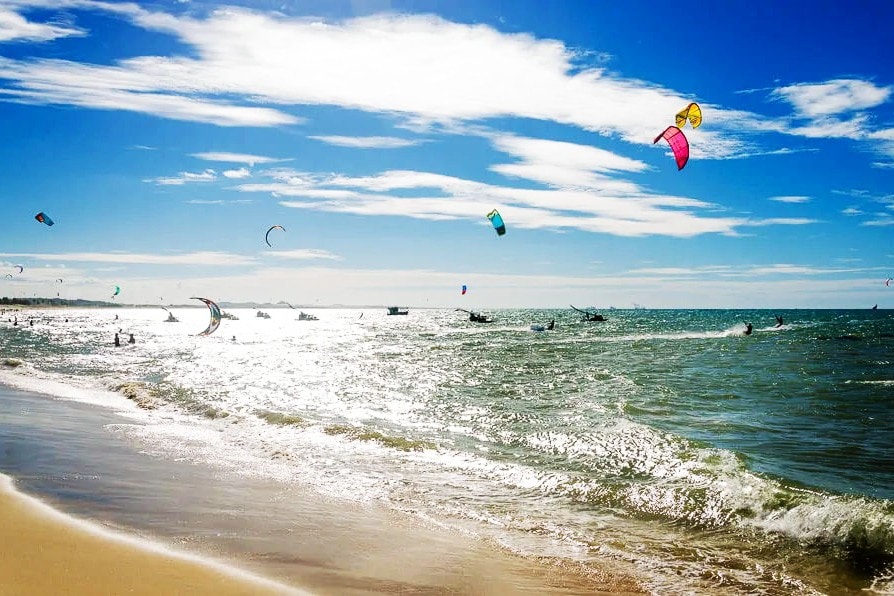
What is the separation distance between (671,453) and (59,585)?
476 inches

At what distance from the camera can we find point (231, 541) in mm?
7902

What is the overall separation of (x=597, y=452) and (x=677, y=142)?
9.78m

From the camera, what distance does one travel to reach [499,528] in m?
9.39

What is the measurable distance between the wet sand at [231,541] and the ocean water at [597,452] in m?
0.67

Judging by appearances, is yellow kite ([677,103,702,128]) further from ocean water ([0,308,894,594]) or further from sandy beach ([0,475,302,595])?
sandy beach ([0,475,302,595])

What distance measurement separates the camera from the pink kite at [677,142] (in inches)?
731

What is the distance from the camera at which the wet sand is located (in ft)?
21.3

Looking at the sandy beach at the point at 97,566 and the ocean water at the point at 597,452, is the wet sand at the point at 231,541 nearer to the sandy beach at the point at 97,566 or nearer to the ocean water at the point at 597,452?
the sandy beach at the point at 97,566

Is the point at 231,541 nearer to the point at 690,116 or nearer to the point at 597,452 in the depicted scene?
the point at 597,452

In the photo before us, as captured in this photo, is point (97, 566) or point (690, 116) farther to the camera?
point (690, 116)

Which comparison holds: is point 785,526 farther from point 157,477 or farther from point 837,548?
point 157,477

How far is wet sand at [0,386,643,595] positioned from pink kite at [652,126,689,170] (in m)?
13.7

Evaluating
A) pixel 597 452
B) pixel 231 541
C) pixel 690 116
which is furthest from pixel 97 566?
pixel 690 116

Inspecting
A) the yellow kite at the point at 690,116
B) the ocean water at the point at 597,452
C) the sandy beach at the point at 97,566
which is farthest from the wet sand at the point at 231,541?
the yellow kite at the point at 690,116
